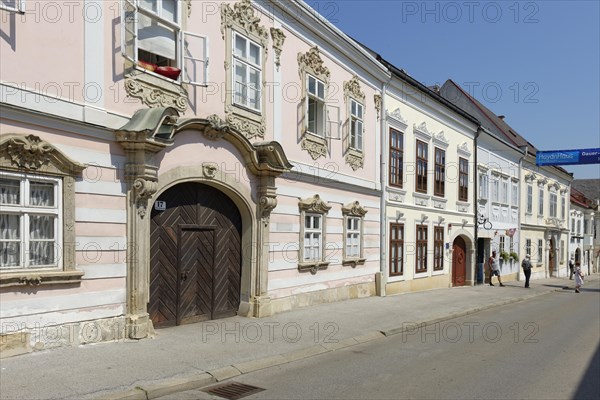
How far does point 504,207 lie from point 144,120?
84.0ft

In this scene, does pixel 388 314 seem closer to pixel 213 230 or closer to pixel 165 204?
pixel 213 230

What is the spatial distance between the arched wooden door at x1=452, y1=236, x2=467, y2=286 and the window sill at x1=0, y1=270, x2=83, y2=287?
19.7 metres

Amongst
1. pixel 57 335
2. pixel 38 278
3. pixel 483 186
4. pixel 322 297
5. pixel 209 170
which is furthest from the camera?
pixel 483 186

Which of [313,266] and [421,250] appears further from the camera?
[421,250]

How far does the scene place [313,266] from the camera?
13.8m

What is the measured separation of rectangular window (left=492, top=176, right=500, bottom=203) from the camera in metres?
28.8

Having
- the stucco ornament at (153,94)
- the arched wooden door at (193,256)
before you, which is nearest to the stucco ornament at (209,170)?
the arched wooden door at (193,256)

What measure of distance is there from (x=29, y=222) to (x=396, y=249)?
1370 centimetres

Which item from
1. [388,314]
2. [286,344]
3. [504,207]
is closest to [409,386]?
[286,344]

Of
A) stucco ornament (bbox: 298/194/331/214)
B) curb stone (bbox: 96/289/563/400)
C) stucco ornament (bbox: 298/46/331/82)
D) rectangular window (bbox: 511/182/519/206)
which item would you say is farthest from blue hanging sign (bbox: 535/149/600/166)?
curb stone (bbox: 96/289/563/400)

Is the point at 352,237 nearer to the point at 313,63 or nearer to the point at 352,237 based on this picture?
the point at 352,237

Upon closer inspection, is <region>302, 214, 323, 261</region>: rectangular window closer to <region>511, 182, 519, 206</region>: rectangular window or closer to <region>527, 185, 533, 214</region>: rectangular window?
<region>511, 182, 519, 206</region>: rectangular window

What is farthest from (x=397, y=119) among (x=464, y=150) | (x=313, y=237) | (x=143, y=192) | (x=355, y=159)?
(x=143, y=192)

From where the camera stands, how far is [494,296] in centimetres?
2073
